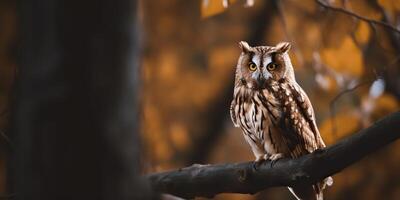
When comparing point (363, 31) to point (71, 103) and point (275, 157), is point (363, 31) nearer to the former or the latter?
point (275, 157)

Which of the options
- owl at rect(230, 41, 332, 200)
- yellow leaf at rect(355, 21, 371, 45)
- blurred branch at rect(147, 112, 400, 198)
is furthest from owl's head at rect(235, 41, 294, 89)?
blurred branch at rect(147, 112, 400, 198)

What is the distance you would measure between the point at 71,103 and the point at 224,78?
4813mm

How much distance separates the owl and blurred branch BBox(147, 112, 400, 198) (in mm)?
515

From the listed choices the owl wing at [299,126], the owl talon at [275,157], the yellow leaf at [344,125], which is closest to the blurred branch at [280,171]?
the owl talon at [275,157]

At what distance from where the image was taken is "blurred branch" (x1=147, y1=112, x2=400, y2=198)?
2357 mm

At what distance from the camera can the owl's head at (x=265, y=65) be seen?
12.7 ft

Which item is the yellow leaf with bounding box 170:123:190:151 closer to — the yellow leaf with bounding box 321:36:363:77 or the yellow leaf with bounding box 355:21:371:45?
the yellow leaf with bounding box 321:36:363:77

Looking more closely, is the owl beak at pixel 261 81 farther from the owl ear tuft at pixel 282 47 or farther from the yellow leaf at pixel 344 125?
the yellow leaf at pixel 344 125

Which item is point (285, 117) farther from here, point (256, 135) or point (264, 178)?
point (264, 178)

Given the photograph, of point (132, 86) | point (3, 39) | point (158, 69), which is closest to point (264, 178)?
point (132, 86)

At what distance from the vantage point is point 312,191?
3.61 m

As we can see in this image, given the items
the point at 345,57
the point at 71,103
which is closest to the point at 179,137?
the point at 345,57

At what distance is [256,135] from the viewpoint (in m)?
3.81

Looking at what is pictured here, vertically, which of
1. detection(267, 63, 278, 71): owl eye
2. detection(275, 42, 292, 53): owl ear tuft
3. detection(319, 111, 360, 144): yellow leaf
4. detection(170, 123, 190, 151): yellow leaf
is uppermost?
detection(275, 42, 292, 53): owl ear tuft
